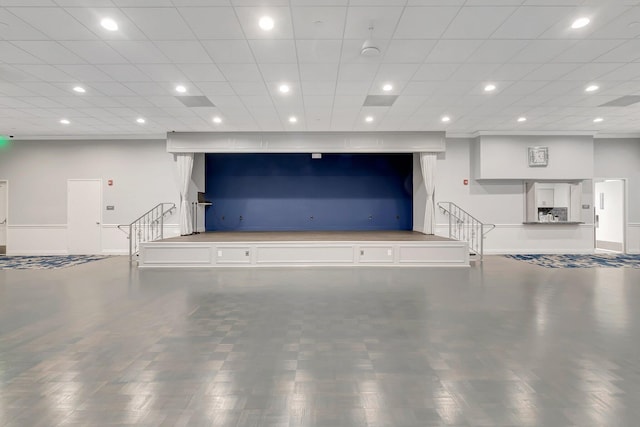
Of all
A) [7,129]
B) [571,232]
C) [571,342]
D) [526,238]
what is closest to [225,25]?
[571,342]

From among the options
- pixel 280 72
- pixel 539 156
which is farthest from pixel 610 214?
pixel 280 72

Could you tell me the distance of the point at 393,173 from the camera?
11.0 m

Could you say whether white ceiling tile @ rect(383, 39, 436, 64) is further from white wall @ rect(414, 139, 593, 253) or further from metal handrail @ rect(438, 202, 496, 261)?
metal handrail @ rect(438, 202, 496, 261)

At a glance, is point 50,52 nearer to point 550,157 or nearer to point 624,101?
point 624,101

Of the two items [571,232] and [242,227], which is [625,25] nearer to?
[571,232]

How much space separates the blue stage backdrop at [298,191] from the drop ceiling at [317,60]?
2849 millimetres

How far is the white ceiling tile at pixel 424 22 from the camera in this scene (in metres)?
3.71

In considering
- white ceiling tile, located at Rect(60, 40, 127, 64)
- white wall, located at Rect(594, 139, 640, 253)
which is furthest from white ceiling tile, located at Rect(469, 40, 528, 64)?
white wall, located at Rect(594, 139, 640, 253)

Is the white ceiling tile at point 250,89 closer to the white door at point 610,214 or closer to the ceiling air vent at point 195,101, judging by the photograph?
the ceiling air vent at point 195,101

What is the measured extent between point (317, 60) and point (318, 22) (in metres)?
0.97

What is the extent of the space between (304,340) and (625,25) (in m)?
5.24

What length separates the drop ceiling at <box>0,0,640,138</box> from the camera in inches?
147

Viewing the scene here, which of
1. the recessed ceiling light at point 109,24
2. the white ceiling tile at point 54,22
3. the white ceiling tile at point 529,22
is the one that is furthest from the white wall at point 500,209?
the white ceiling tile at point 54,22

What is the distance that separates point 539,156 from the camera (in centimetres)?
930
